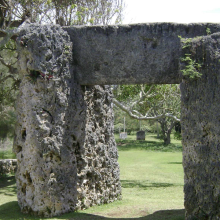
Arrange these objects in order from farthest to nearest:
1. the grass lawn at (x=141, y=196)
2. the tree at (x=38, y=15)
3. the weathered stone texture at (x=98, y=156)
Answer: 1. the tree at (x=38, y=15)
2. the weathered stone texture at (x=98, y=156)
3. the grass lawn at (x=141, y=196)

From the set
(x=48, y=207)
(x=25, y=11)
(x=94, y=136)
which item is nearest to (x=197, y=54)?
(x=94, y=136)

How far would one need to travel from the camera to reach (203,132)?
588 cm

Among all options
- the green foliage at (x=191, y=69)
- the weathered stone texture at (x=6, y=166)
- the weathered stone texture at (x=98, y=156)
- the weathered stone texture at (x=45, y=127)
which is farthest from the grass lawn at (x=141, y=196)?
the green foliage at (x=191, y=69)

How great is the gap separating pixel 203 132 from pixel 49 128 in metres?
3.11

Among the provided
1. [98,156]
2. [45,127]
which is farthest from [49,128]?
[98,156]

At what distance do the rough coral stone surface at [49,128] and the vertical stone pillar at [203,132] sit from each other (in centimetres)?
246

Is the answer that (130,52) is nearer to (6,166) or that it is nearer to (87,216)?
(87,216)

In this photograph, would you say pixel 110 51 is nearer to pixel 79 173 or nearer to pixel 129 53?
pixel 129 53

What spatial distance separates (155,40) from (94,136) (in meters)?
2.71

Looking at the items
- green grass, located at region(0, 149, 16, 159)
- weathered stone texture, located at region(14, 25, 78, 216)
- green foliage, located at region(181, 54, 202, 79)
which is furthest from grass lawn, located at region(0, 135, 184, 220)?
green grass, located at region(0, 149, 16, 159)

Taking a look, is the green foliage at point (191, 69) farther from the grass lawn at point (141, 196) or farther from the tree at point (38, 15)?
the tree at point (38, 15)

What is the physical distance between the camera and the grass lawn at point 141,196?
6.94 metres

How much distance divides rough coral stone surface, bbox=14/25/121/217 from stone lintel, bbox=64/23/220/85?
33cm

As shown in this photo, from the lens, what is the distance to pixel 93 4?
531 inches
